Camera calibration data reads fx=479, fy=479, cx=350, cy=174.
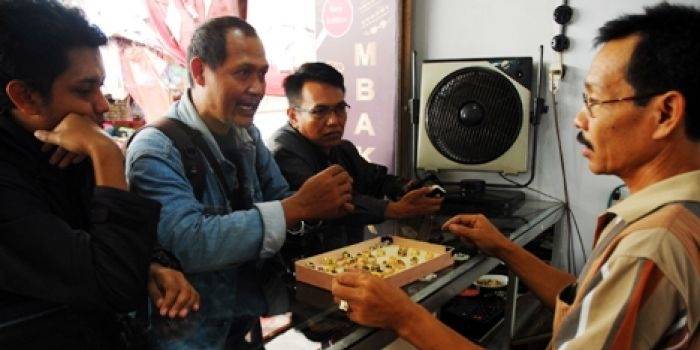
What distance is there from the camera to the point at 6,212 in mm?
850

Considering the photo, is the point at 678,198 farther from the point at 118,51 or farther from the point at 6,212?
the point at 118,51

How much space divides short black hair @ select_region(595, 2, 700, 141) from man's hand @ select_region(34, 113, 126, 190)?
1.02 m

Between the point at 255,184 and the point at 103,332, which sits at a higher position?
the point at 255,184

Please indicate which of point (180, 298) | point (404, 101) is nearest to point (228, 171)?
point (180, 298)

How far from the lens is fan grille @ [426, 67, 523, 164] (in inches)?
97.2

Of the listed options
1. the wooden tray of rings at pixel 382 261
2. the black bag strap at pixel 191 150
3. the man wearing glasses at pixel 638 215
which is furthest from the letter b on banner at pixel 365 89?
the man wearing glasses at pixel 638 215

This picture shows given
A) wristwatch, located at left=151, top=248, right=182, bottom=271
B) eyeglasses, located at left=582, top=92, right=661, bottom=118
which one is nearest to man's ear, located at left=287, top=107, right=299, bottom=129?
wristwatch, located at left=151, top=248, right=182, bottom=271

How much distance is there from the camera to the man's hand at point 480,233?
149cm

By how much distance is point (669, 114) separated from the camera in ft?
2.93

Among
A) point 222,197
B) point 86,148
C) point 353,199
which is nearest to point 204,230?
point 222,197

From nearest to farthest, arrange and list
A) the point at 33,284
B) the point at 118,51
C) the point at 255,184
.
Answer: the point at 33,284
the point at 255,184
the point at 118,51

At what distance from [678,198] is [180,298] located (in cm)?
99

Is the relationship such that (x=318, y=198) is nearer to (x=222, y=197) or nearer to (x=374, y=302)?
(x=222, y=197)

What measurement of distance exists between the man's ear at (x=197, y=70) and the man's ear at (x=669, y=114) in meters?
1.19
